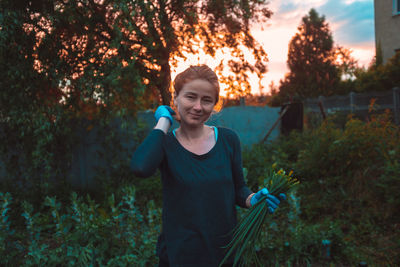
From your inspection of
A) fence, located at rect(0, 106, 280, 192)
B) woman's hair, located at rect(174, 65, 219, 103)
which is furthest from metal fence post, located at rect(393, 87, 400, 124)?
woman's hair, located at rect(174, 65, 219, 103)

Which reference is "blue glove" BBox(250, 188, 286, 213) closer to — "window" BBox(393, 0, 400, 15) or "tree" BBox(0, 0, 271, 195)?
"tree" BBox(0, 0, 271, 195)

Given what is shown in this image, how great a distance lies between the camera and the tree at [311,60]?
80.9 feet

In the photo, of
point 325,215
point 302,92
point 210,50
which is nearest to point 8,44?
point 210,50

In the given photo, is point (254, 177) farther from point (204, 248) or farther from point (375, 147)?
point (204, 248)

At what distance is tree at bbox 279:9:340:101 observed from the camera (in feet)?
80.9

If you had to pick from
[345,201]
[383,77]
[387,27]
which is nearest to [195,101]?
[345,201]

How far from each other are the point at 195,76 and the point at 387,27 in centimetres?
1392

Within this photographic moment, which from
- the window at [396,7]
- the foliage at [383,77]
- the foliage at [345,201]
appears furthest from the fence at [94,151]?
the window at [396,7]

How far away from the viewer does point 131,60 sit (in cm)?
516

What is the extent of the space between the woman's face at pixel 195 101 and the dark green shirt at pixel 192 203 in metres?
0.15

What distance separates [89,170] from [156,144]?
6243 millimetres

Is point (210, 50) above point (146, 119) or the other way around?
above

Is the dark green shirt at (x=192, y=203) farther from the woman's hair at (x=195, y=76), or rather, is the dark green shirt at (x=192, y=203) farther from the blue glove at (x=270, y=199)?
the woman's hair at (x=195, y=76)

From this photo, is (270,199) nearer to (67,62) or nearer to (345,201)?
(345,201)
